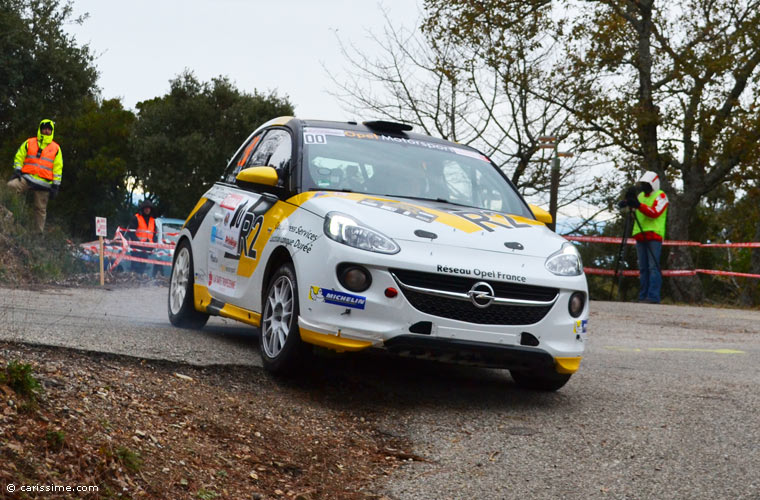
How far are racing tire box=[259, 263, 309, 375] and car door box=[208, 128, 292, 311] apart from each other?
31 centimetres

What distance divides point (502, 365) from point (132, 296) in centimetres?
780

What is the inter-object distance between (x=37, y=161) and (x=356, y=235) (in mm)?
12523

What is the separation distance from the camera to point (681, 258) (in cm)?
2478

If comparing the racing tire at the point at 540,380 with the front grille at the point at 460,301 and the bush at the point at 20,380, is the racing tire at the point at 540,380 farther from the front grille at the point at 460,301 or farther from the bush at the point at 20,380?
the bush at the point at 20,380

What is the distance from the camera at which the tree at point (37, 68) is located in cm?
3162

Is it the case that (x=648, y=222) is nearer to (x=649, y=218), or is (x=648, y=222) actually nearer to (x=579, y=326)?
(x=649, y=218)

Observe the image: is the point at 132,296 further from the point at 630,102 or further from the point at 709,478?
the point at 630,102

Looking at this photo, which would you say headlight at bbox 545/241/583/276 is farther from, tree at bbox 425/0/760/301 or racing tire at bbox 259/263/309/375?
tree at bbox 425/0/760/301

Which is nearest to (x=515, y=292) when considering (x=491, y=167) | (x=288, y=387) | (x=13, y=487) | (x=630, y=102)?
(x=288, y=387)

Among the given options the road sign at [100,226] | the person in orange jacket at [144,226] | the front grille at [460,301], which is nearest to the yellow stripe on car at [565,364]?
the front grille at [460,301]

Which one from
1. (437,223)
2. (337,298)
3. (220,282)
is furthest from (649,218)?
(337,298)

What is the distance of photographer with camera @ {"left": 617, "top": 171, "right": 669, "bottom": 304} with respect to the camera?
54.0 feet

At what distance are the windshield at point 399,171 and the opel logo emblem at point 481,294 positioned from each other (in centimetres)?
Answer: 131

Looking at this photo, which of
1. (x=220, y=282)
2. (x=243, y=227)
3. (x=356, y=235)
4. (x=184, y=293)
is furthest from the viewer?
(x=184, y=293)
